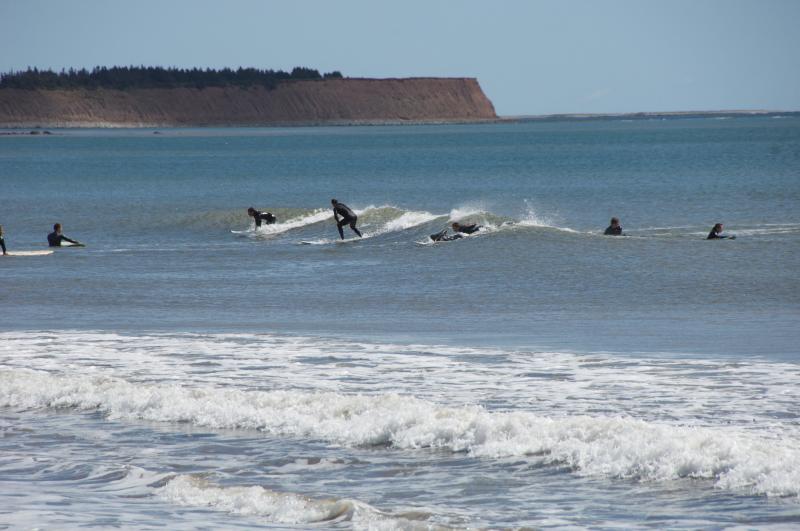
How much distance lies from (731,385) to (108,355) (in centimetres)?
768

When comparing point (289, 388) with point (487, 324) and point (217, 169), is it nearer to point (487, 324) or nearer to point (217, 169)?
point (487, 324)

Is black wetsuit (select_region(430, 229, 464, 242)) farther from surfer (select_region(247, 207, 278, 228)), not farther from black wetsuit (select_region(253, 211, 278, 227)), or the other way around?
black wetsuit (select_region(253, 211, 278, 227))

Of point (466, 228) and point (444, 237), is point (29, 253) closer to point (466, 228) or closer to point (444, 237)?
point (444, 237)

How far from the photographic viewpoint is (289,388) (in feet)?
43.4

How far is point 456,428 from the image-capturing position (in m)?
11.1

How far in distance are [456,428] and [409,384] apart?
85.5 inches

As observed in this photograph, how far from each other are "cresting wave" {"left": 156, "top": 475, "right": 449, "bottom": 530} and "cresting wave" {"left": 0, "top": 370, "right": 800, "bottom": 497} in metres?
1.77

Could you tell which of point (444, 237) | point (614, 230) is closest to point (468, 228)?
point (444, 237)

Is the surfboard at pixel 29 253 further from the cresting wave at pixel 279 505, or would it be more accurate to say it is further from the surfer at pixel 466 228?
Result: the cresting wave at pixel 279 505

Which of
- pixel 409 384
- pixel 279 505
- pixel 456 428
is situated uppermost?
pixel 409 384

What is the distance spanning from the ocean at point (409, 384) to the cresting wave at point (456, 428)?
0.03 m

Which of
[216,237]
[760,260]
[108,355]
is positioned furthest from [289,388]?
[216,237]

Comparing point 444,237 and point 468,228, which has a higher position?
point 468,228

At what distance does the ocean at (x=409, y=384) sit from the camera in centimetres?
934
